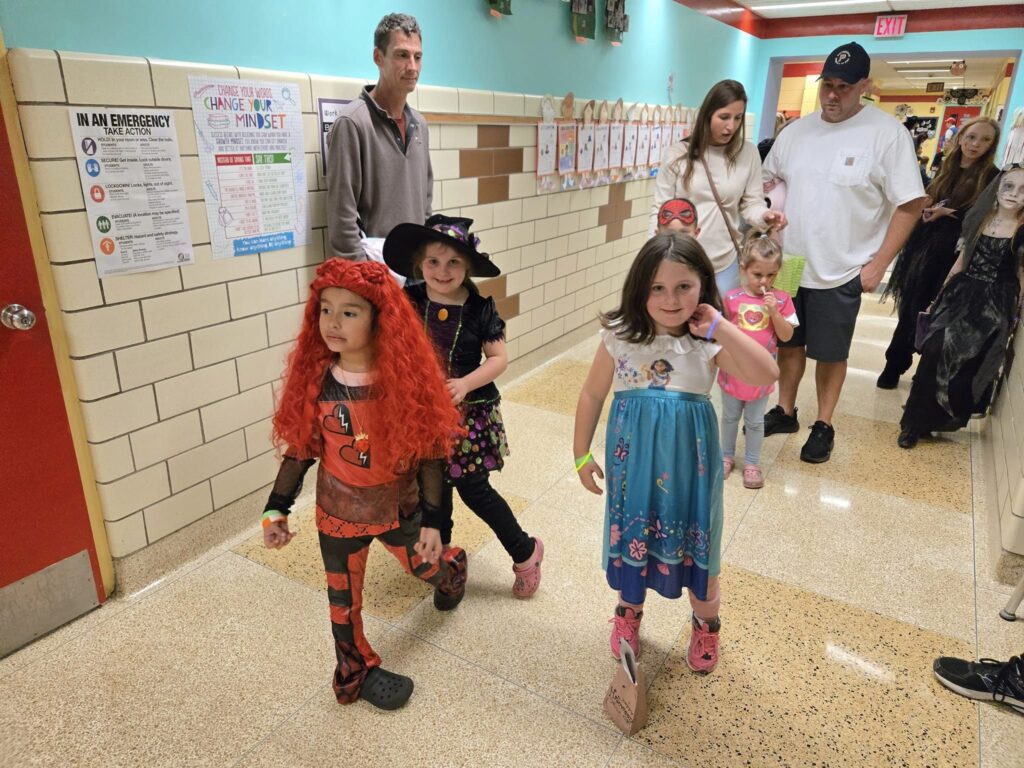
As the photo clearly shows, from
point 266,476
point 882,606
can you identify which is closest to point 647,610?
point 882,606

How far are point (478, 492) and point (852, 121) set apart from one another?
2151 millimetres

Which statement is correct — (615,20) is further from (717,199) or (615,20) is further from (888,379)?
(888,379)

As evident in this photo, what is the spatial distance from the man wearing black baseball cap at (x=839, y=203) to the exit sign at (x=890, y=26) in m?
4.96

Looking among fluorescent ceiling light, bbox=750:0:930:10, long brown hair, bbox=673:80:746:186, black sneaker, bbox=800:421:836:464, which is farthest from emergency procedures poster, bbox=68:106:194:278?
fluorescent ceiling light, bbox=750:0:930:10

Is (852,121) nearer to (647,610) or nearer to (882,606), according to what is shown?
(882,606)

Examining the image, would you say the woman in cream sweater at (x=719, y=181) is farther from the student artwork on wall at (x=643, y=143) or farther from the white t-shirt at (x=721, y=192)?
the student artwork on wall at (x=643, y=143)

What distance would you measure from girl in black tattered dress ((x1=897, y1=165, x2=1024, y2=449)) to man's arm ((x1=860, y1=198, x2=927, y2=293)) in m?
0.36

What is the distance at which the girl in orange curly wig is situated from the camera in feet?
4.52

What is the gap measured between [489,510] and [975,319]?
7.82 feet

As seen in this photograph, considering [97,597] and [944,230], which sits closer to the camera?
[97,597]

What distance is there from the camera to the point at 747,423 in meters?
2.64

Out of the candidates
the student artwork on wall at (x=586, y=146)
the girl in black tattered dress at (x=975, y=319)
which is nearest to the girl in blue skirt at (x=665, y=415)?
the girl in black tattered dress at (x=975, y=319)

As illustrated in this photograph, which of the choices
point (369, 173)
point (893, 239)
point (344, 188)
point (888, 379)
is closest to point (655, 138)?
point (888, 379)

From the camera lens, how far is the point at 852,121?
2.62 meters
